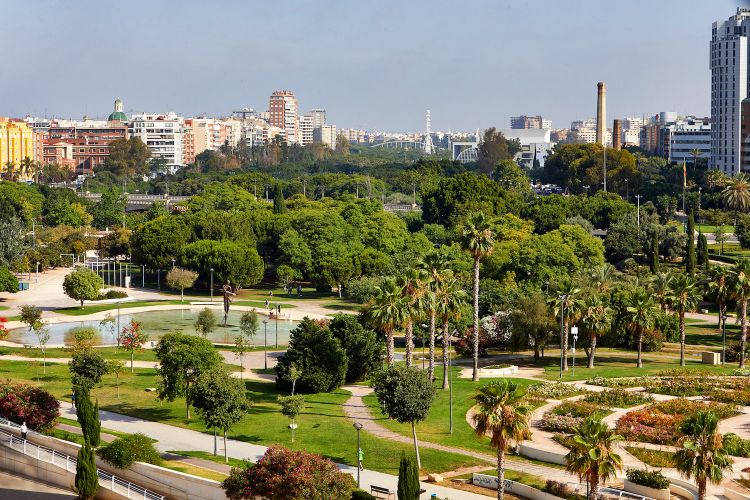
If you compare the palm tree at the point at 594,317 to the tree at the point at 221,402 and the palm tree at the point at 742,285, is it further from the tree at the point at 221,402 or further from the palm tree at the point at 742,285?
the tree at the point at 221,402

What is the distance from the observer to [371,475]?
4078cm

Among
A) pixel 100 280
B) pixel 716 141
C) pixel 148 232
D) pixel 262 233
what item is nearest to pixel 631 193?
pixel 716 141

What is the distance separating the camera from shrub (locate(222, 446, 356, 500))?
3503cm

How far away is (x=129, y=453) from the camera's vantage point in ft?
135

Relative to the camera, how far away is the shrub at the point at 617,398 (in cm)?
5094

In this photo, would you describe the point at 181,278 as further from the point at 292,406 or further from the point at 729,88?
the point at 729,88

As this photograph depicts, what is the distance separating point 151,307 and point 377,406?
38831 millimetres

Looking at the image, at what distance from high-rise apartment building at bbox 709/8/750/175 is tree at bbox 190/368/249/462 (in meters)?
137

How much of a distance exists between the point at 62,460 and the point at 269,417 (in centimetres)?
971

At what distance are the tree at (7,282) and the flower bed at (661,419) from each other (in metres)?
55.9

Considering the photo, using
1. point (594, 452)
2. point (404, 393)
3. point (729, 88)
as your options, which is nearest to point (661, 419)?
point (404, 393)

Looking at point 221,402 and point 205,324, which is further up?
point 205,324

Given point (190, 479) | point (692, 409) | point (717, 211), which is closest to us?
point (190, 479)

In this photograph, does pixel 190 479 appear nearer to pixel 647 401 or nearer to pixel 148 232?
pixel 647 401
